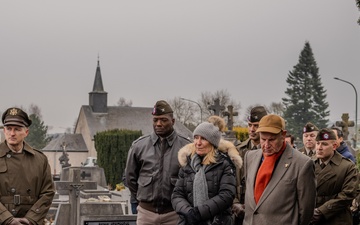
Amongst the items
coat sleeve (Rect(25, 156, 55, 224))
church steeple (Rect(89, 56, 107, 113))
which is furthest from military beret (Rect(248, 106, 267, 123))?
church steeple (Rect(89, 56, 107, 113))

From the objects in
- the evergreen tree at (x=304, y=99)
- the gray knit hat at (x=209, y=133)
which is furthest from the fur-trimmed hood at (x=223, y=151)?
the evergreen tree at (x=304, y=99)

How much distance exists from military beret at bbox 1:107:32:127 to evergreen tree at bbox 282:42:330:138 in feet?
236

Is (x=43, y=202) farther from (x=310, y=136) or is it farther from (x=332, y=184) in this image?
(x=310, y=136)

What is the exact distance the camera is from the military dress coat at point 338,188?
761 cm

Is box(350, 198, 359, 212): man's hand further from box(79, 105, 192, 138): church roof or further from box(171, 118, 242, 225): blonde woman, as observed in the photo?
box(79, 105, 192, 138): church roof

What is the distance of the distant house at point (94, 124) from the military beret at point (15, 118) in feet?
245

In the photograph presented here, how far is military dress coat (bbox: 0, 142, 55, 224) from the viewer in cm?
693

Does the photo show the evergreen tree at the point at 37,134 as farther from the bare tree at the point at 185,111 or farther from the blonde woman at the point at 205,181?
the blonde woman at the point at 205,181

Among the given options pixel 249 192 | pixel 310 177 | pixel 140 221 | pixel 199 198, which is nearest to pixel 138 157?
pixel 140 221

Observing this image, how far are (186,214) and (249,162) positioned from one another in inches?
33.1

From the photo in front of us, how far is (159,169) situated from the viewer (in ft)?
25.3

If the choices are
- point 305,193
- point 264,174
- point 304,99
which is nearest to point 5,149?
point 264,174

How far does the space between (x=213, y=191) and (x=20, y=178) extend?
6.52 ft

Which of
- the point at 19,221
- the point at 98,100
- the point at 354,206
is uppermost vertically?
the point at 19,221
